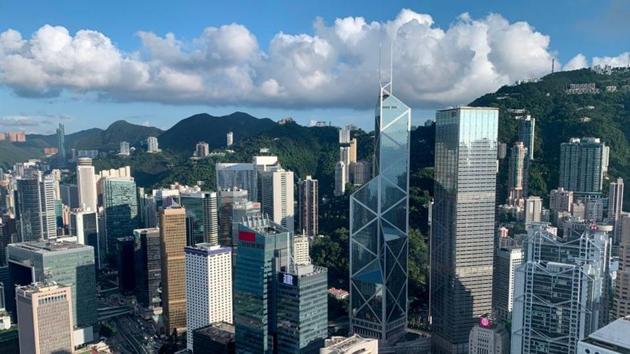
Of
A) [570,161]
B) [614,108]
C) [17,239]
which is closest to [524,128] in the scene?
[570,161]

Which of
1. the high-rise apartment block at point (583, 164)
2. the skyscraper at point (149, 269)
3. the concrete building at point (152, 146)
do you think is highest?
the concrete building at point (152, 146)

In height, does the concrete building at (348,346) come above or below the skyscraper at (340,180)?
below

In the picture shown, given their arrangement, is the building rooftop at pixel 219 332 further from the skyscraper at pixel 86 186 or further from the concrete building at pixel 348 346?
the skyscraper at pixel 86 186

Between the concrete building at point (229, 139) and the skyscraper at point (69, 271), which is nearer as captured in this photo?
the skyscraper at point (69, 271)

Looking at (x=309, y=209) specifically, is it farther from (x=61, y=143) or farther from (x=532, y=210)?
(x=61, y=143)

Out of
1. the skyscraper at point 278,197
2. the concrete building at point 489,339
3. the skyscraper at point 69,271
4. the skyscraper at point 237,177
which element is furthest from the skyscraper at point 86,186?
the concrete building at point 489,339

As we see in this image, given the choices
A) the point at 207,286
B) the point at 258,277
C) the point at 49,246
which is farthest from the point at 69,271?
the point at 258,277

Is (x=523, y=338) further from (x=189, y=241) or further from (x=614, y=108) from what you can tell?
(x=614, y=108)
